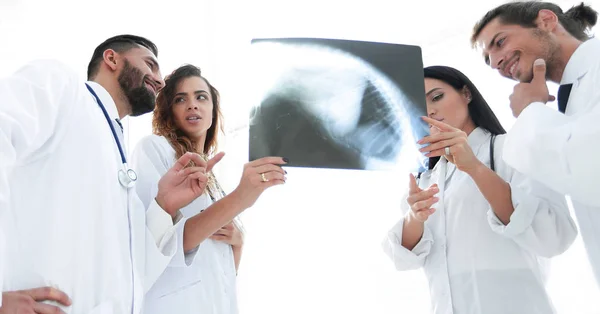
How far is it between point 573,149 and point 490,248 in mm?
Answer: 446

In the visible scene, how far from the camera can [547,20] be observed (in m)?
1.50

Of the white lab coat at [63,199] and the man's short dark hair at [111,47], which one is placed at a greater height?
the man's short dark hair at [111,47]

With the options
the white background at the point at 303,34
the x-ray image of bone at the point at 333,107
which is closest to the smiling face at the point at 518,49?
the x-ray image of bone at the point at 333,107

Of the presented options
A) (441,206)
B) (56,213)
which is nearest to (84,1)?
(56,213)

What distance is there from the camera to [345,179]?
3.18 m

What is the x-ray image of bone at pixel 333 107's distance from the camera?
1.42 metres

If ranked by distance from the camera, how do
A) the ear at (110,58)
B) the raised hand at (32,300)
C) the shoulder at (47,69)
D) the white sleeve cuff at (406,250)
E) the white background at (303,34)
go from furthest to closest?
1. the white background at (303,34)
2. the ear at (110,58)
3. the white sleeve cuff at (406,250)
4. the shoulder at (47,69)
5. the raised hand at (32,300)

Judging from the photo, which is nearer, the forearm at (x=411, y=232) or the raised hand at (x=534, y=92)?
the raised hand at (x=534, y=92)

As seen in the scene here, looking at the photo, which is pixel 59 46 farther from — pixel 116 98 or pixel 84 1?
pixel 116 98

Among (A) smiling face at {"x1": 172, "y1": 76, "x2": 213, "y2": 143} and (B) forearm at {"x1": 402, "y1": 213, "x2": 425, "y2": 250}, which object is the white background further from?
(B) forearm at {"x1": 402, "y1": 213, "x2": 425, "y2": 250}

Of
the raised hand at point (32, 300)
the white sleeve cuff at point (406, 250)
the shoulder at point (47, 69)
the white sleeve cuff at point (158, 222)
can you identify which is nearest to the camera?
the raised hand at point (32, 300)

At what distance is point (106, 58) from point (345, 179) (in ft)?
5.96

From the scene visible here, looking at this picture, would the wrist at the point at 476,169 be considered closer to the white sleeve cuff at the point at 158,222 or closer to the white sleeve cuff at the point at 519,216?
the white sleeve cuff at the point at 519,216

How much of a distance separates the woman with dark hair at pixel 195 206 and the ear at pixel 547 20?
830 mm
